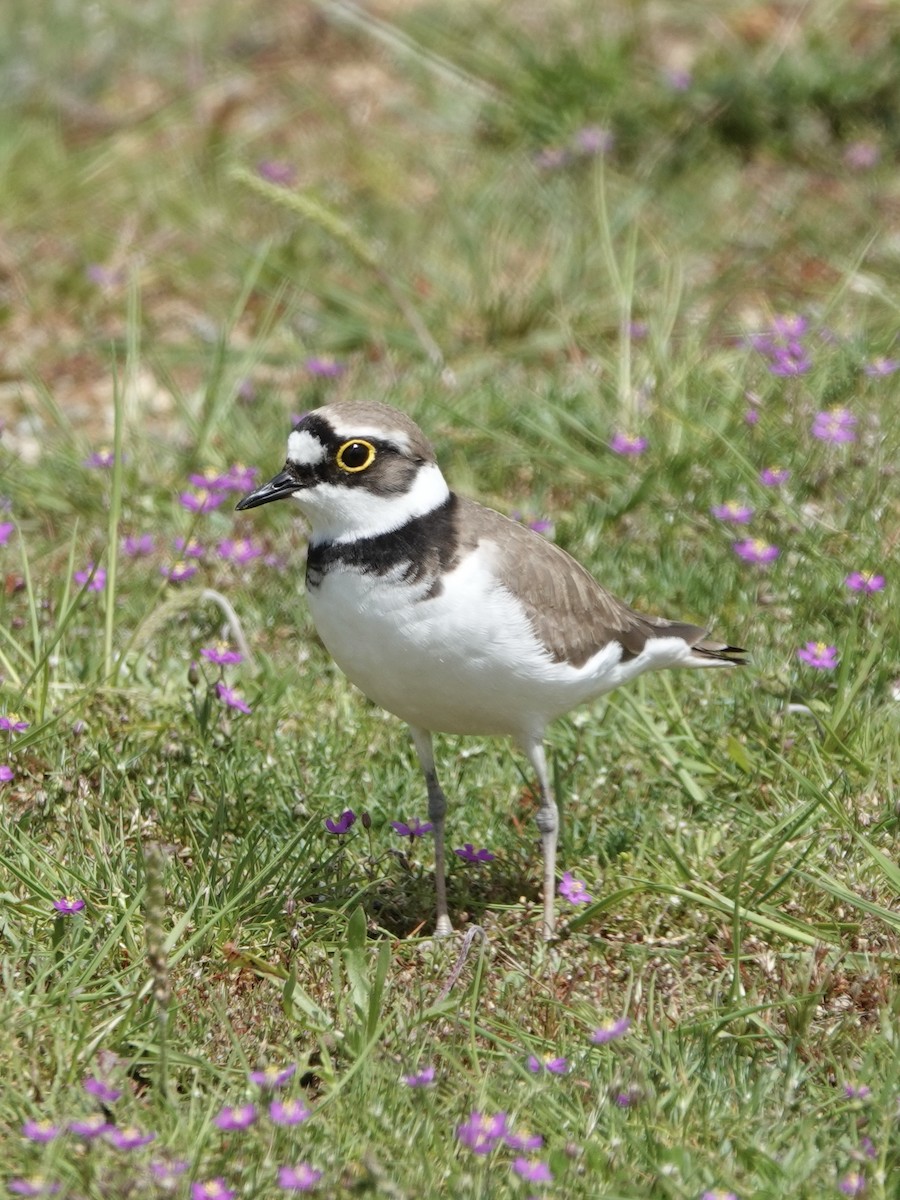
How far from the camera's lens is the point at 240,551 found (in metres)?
6.05

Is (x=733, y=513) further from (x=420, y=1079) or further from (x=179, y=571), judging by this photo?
(x=420, y=1079)

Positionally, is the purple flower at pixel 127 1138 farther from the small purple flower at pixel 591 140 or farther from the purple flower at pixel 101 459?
the small purple flower at pixel 591 140

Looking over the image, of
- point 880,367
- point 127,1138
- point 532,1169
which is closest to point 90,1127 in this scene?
point 127,1138

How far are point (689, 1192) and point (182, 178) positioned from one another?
22.8 feet

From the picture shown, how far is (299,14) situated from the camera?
1093cm

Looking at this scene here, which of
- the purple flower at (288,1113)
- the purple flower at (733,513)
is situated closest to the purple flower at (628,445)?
the purple flower at (733,513)

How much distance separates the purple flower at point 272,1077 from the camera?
3627 mm

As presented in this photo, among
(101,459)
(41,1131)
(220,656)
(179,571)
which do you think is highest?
(41,1131)

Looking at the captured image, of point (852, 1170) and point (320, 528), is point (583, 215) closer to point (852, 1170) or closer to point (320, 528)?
point (320, 528)

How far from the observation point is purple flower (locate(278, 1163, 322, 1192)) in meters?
3.35

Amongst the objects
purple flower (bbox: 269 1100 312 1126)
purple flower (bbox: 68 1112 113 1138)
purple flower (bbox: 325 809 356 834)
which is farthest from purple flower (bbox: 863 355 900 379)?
purple flower (bbox: 68 1112 113 1138)

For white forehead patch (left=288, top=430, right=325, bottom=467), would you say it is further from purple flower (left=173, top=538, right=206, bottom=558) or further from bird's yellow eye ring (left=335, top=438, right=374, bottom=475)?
purple flower (left=173, top=538, right=206, bottom=558)

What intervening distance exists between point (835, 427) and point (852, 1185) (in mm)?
3493

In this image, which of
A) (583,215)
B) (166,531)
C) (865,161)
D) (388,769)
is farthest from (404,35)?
(388,769)
